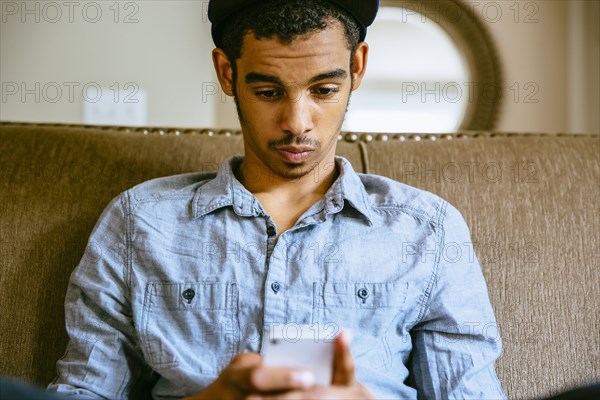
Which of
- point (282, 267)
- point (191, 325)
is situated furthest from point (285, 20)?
point (191, 325)

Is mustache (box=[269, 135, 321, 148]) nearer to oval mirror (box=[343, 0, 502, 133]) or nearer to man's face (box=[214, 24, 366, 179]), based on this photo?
→ man's face (box=[214, 24, 366, 179])

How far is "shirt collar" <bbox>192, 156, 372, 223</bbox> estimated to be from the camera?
1.07 m

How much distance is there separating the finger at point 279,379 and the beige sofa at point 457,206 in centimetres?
48

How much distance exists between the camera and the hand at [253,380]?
2.38 ft

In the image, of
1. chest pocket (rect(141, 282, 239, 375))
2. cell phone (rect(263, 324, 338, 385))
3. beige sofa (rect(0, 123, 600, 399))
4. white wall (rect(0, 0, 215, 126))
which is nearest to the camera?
cell phone (rect(263, 324, 338, 385))

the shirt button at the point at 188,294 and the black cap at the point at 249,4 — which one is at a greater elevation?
the black cap at the point at 249,4

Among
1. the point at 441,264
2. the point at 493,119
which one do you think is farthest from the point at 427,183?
the point at 493,119

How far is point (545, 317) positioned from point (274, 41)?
600 mm

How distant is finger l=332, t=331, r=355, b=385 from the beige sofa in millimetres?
420

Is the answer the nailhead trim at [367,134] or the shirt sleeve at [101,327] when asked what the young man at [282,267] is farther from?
the nailhead trim at [367,134]

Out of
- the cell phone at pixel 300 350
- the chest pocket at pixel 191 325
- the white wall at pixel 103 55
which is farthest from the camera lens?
the white wall at pixel 103 55

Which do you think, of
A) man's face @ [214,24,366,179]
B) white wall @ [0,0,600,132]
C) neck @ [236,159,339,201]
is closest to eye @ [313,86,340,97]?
man's face @ [214,24,366,179]

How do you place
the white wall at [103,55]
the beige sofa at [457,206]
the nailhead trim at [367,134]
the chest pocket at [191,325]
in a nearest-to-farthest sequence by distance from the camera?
the chest pocket at [191,325], the beige sofa at [457,206], the nailhead trim at [367,134], the white wall at [103,55]

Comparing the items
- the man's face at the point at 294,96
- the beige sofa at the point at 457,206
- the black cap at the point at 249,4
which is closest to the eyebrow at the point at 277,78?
the man's face at the point at 294,96
